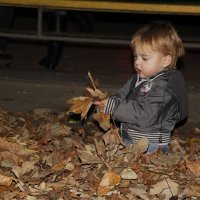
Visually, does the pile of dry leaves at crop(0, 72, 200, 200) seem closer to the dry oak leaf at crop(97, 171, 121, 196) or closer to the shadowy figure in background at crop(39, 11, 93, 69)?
the dry oak leaf at crop(97, 171, 121, 196)

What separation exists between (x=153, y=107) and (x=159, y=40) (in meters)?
0.47

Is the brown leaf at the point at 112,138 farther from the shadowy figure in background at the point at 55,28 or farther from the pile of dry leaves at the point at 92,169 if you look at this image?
the shadowy figure in background at the point at 55,28

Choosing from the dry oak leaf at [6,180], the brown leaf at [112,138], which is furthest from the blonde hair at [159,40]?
the dry oak leaf at [6,180]

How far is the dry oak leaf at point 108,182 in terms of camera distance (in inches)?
142

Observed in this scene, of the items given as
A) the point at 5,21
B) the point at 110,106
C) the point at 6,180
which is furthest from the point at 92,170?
the point at 5,21

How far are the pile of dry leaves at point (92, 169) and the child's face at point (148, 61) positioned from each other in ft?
1.22

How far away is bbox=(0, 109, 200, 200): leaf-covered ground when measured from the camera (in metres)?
3.62

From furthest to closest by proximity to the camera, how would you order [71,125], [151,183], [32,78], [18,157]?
[32,78] < [71,125] < [18,157] < [151,183]

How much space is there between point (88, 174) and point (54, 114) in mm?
1719

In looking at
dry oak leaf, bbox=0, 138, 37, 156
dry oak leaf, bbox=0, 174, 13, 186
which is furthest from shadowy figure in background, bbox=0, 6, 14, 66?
dry oak leaf, bbox=0, 174, 13, 186

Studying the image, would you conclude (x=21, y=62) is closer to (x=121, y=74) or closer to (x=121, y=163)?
(x=121, y=74)

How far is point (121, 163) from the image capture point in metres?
3.85

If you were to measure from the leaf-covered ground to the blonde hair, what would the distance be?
66cm

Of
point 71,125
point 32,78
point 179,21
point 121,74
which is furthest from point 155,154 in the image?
point 179,21
